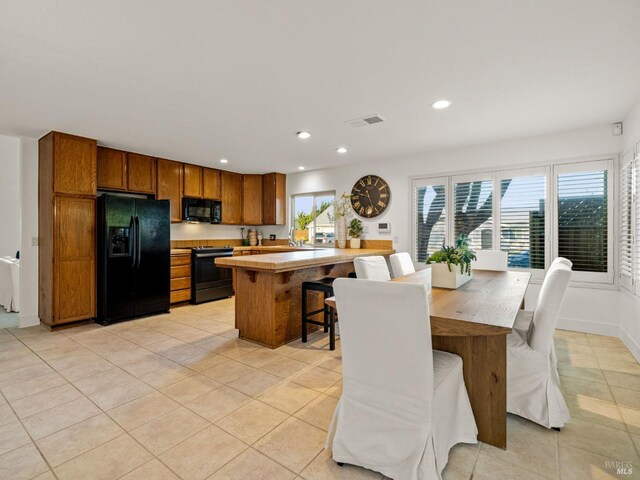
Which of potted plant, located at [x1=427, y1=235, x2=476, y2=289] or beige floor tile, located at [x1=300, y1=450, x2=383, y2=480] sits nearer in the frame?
beige floor tile, located at [x1=300, y1=450, x2=383, y2=480]

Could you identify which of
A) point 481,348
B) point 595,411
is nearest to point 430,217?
point 595,411

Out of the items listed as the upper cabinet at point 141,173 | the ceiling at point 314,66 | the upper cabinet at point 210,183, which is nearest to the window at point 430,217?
the ceiling at point 314,66

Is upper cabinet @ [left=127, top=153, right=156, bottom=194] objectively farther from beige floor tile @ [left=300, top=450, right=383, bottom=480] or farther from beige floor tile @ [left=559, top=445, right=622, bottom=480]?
beige floor tile @ [left=559, top=445, right=622, bottom=480]

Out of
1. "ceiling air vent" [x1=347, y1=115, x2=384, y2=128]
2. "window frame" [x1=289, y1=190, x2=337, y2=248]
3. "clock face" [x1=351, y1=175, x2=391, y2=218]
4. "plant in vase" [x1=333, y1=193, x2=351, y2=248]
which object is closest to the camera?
"ceiling air vent" [x1=347, y1=115, x2=384, y2=128]

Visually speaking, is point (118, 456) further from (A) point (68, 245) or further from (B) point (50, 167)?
(B) point (50, 167)

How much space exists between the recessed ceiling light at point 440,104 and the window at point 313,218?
9.77 ft

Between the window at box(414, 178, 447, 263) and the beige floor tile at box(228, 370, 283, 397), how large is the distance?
3105 mm

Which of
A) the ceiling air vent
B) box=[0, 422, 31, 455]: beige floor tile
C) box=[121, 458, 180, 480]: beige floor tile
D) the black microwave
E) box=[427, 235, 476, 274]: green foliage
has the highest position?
the ceiling air vent

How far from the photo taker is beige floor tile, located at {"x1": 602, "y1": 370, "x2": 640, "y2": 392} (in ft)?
7.79

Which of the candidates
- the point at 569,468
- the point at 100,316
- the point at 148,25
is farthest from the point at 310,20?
the point at 100,316

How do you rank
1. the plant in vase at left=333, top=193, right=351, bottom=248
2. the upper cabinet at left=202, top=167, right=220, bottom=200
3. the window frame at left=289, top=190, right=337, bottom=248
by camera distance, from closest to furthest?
the plant in vase at left=333, top=193, right=351, bottom=248 < the upper cabinet at left=202, top=167, right=220, bottom=200 < the window frame at left=289, top=190, right=337, bottom=248

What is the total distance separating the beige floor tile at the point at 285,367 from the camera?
261cm

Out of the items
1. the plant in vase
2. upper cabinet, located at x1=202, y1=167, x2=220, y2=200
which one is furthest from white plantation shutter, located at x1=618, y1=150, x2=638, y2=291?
upper cabinet, located at x1=202, y1=167, x2=220, y2=200

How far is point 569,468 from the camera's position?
1549 millimetres
